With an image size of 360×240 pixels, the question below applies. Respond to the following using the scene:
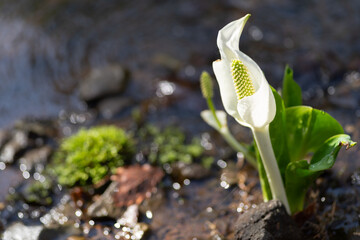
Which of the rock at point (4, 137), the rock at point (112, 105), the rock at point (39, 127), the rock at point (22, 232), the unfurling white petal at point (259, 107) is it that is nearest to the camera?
the unfurling white petal at point (259, 107)

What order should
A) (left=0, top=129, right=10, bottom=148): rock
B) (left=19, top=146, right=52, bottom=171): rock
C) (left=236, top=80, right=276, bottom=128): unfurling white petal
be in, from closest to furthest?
1. (left=236, top=80, right=276, bottom=128): unfurling white petal
2. (left=19, top=146, right=52, bottom=171): rock
3. (left=0, top=129, right=10, bottom=148): rock

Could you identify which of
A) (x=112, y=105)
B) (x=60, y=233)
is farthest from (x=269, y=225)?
(x=112, y=105)

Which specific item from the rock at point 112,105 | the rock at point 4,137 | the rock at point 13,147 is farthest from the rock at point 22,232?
the rock at point 112,105

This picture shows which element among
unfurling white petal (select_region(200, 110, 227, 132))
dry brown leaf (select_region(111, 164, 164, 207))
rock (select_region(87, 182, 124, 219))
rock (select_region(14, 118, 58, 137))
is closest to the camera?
unfurling white petal (select_region(200, 110, 227, 132))

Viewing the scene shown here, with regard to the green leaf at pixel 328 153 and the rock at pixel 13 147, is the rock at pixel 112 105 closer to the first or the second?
the rock at pixel 13 147

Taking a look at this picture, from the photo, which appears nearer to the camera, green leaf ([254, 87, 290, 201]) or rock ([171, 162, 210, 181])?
green leaf ([254, 87, 290, 201])

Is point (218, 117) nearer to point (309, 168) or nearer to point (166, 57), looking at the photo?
point (309, 168)

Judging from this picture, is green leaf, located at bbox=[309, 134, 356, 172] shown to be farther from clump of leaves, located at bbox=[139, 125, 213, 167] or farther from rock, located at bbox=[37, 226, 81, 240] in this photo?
rock, located at bbox=[37, 226, 81, 240]

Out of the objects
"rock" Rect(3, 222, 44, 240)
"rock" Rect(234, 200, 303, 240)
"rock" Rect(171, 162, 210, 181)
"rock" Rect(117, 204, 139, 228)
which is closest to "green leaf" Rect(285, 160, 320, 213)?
"rock" Rect(234, 200, 303, 240)
